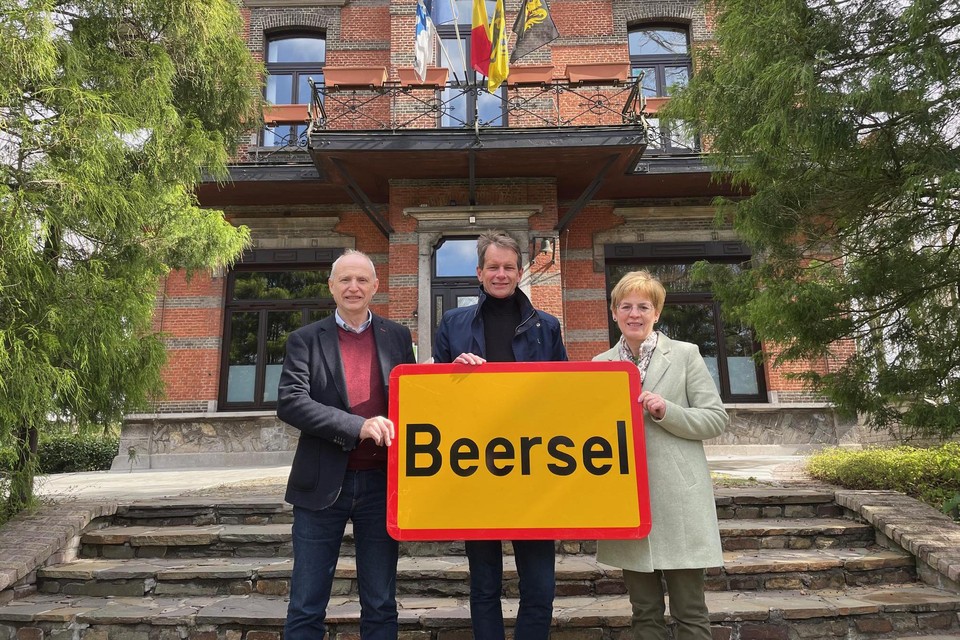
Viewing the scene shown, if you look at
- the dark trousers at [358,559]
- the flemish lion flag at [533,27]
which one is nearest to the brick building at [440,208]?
the flemish lion flag at [533,27]

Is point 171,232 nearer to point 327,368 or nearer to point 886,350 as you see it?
point 327,368

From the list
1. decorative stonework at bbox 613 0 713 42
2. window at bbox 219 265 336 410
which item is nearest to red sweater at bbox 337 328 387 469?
window at bbox 219 265 336 410

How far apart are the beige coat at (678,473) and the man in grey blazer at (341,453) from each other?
37.8 inches

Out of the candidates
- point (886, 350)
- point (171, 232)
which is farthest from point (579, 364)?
point (171, 232)

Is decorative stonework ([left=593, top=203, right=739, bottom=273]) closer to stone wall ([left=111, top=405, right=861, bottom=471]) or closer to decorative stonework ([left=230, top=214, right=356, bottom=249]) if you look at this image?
stone wall ([left=111, top=405, right=861, bottom=471])

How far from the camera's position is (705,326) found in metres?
10.3

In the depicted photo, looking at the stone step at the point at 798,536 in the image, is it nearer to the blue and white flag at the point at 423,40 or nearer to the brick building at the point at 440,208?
the brick building at the point at 440,208

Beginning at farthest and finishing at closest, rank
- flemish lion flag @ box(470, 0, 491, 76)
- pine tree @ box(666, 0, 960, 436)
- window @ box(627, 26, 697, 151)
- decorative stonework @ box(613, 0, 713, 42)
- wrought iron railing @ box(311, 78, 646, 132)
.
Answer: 1. decorative stonework @ box(613, 0, 713, 42)
2. window @ box(627, 26, 697, 151)
3. wrought iron railing @ box(311, 78, 646, 132)
4. flemish lion flag @ box(470, 0, 491, 76)
5. pine tree @ box(666, 0, 960, 436)

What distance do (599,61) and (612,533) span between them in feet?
33.6

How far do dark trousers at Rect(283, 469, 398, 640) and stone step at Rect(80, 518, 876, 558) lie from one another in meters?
1.79

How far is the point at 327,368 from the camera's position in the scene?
2.44 meters

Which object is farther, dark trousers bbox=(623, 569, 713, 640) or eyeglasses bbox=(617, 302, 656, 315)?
eyeglasses bbox=(617, 302, 656, 315)

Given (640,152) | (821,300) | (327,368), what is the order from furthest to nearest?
1. (640,152)
2. (821,300)
3. (327,368)

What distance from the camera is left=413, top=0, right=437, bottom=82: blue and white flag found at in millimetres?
8516
